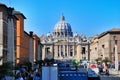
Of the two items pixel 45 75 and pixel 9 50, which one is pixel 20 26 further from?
pixel 45 75

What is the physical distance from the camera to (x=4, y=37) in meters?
57.3

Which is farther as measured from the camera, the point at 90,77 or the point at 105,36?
the point at 105,36

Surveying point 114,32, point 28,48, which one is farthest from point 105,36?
point 28,48

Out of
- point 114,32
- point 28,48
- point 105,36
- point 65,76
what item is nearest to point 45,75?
point 65,76

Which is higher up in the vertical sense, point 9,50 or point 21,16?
point 21,16

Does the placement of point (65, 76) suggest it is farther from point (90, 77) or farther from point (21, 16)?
point (21, 16)

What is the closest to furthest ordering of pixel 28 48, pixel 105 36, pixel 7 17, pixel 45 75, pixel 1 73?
pixel 1 73 → pixel 45 75 → pixel 7 17 → pixel 28 48 → pixel 105 36

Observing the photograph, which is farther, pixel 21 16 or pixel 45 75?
pixel 21 16

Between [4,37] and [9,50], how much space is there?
4.69 m

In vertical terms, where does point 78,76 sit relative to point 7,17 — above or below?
below

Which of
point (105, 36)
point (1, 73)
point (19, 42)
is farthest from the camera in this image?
point (105, 36)

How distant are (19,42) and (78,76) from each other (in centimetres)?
5494

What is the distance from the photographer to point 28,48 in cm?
10225

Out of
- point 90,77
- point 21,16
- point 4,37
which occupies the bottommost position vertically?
point 90,77
